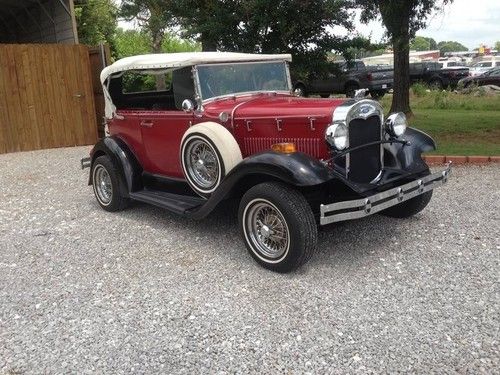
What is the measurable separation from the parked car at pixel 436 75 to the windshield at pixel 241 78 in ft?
72.9

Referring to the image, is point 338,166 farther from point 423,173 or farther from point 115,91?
point 115,91

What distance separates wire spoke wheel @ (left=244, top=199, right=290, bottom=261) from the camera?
4055 mm

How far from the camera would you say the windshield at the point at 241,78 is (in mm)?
4996

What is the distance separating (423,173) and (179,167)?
2.43 metres

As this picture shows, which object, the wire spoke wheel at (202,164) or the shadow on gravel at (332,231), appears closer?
the shadow on gravel at (332,231)

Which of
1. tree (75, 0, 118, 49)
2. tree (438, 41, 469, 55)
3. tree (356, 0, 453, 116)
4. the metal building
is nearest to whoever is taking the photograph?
tree (356, 0, 453, 116)

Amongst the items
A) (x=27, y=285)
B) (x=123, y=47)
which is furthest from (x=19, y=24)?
(x=27, y=285)

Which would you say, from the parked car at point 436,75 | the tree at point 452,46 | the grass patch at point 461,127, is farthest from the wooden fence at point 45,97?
the tree at point 452,46

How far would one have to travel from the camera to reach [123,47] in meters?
22.2

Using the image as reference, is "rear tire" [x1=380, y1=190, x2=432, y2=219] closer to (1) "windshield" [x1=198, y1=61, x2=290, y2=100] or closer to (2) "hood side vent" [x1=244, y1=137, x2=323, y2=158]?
(2) "hood side vent" [x1=244, y1=137, x2=323, y2=158]

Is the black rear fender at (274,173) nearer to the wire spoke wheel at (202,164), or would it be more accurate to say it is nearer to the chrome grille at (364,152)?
the wire spoke wheel at (202,164)

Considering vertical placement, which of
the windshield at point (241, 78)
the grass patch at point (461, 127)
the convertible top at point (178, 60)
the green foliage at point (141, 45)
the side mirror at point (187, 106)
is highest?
the green foliage at point (141, 45)

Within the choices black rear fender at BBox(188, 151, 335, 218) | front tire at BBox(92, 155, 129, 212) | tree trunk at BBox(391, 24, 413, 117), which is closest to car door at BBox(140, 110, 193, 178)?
front tire at BBox(92, 155, 129, 212)

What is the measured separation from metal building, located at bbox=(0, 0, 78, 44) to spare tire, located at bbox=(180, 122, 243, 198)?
A: 909cm
